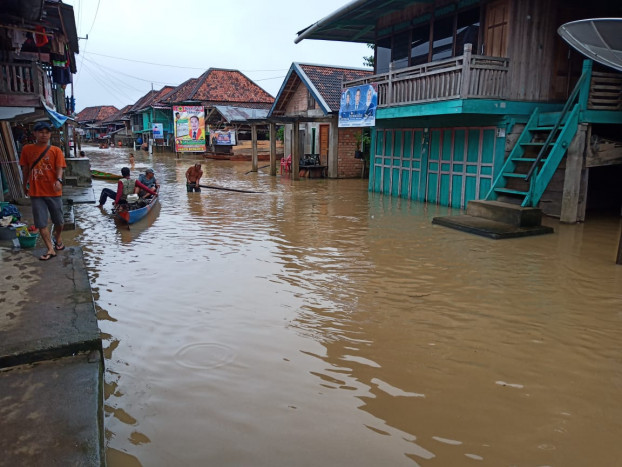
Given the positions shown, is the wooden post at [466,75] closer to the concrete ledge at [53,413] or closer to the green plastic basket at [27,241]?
the green plastic basket at [27,241]

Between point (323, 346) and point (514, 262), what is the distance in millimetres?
4429

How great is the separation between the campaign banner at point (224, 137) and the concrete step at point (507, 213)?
28682 millimetres

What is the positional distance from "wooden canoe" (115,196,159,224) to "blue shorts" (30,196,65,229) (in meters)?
4.16

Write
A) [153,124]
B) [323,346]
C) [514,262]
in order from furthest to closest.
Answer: [153,124] → [514,262] → [323,346]

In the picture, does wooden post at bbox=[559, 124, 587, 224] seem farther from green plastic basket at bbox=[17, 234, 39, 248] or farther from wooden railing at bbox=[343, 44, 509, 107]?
green plastic basket at bbox=[17, 234, 39, 248]

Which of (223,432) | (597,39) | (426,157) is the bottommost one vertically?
(223,432)

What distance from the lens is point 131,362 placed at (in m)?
4.51

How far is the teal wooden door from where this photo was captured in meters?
12.9

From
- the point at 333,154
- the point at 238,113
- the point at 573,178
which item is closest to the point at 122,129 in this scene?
the point at 238,113

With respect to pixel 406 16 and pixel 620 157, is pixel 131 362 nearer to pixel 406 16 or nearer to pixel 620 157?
pixel 620 157

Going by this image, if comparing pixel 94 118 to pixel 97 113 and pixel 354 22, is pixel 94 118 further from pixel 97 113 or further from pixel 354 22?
pixel 354 22

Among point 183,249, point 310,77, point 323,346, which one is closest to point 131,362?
point 323,346

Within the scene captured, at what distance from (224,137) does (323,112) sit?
16.3 metres

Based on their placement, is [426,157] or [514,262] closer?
[514,262]
